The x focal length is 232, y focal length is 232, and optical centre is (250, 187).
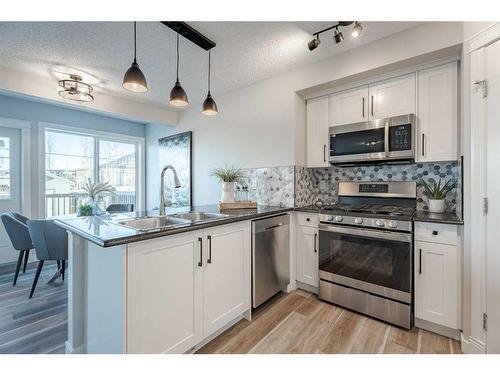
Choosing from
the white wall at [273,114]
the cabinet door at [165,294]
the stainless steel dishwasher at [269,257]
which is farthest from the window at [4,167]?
the stainless steel dishwasher at [269,257]

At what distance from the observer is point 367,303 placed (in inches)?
81.2

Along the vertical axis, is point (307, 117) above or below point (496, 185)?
above

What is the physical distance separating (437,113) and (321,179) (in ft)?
4.29

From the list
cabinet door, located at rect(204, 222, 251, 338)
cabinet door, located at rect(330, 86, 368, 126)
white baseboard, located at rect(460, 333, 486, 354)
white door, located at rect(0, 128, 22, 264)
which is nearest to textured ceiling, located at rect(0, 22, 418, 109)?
cabinet door, located at rect(330, 86, 368, 126)

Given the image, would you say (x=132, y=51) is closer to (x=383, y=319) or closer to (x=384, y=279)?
(x=384, y=279)

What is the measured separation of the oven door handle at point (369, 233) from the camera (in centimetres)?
189

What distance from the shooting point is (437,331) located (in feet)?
6.02

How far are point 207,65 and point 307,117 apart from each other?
129cm

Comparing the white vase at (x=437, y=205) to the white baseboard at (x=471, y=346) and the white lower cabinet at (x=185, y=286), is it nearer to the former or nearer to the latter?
the white baseboard at (x=471, y=346)

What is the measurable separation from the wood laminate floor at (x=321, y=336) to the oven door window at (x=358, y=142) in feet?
5.07

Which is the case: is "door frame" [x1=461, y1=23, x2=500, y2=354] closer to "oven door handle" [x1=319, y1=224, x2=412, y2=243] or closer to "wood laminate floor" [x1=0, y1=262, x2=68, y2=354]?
"oven door handle" [x1=319, y1=224, x2=412, y2=243]

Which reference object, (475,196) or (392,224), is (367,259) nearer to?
(392,224)

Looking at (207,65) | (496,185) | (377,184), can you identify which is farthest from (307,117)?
(496,185)

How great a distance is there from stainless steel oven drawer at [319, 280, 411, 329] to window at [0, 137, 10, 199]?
4412mm
